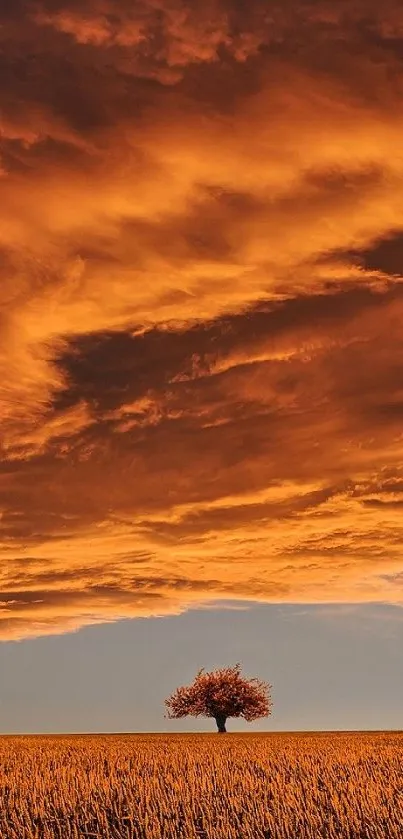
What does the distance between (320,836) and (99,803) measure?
22.5ft

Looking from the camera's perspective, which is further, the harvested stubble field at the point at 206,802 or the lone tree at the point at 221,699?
the lone tree at the point at 221,699

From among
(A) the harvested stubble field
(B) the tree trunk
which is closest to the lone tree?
(B) the tree trunk

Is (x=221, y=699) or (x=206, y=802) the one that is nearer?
(x=206, y=802)

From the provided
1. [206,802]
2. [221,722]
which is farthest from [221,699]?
[206,802]

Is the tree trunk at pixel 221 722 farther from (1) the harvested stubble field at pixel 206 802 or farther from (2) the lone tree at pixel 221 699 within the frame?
(1) the harvested stubble field at pixel 206 802

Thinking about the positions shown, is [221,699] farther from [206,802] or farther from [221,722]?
[206,802]

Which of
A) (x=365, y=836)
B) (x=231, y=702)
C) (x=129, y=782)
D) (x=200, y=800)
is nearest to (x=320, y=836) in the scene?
(x=365, y=836)

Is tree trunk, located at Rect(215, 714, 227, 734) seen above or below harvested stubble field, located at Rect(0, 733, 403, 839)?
above

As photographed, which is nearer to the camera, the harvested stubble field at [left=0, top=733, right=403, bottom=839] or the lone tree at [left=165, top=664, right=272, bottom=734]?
the harvested stubble field at [left=0, top=733, right=403, bottom=839]

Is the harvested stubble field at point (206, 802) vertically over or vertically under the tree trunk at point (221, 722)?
under

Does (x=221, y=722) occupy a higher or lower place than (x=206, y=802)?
higher

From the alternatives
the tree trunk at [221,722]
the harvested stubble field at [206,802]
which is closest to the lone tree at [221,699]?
the tree trunk at [221,722]

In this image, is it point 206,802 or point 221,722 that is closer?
point 206,802

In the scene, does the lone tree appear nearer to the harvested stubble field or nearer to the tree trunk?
the tree trunk
